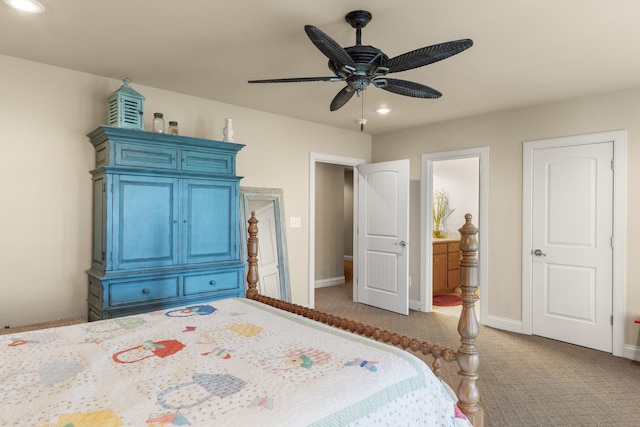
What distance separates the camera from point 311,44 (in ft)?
8.48

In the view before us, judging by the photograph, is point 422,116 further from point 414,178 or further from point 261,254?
point 261,254

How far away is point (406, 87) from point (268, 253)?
261 centimetres

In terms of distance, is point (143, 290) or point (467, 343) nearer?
point (467, 343)

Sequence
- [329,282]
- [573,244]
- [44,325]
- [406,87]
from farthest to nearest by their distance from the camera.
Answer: [329,282]
[573,244]
[44,325]
[406,87]

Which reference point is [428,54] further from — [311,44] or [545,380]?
[545,380]

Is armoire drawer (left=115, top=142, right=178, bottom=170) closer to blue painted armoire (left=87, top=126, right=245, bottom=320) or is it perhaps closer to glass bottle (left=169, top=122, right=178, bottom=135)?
blue painted armoire (left=87, top=126, right=245, bottom=320)

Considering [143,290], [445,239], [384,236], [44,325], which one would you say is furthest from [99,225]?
[445,239]

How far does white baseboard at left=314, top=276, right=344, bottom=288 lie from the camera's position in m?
6.58

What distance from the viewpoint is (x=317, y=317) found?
2.14 m

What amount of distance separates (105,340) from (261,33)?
199cm

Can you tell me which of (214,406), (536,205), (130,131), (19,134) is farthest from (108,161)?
(536,205)

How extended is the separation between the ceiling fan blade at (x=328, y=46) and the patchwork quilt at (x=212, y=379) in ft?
4.53

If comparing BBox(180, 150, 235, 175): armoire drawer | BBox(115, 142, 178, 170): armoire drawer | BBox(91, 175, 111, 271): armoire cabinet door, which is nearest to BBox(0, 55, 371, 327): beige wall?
BBox(91, 175, 111, 271): armoire cabinet door

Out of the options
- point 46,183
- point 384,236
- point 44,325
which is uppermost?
point 46,183
